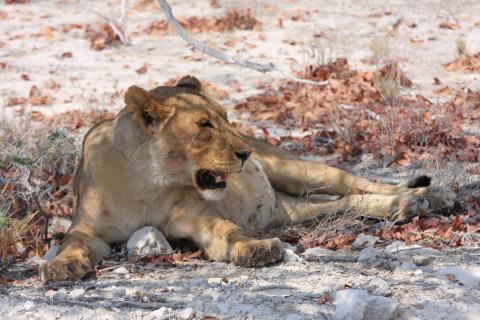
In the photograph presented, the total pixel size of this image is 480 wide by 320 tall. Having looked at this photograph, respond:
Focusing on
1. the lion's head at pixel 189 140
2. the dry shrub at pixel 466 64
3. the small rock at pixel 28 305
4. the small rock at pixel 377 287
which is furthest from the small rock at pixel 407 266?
the dry shrub at pixel 466 64

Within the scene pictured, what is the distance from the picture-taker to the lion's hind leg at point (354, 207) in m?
5.41

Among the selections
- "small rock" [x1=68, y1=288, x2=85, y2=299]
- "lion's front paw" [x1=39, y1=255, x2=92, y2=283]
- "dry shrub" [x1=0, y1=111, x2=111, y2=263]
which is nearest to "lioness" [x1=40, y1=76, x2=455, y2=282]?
"lion's front paw" [x1=39, y1=255, x2=92, y2=283]

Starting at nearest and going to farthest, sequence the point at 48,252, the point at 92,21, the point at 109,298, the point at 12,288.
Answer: the point at 109,298 → the point at 12,288 → the point at 48,252 → the point at 92,21

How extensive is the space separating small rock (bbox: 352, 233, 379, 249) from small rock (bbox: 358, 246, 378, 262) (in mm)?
333

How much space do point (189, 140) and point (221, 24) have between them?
7135mm

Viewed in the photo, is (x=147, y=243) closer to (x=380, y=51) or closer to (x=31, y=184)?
(x=31, y=184)

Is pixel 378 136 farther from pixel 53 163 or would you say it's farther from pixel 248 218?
pixel 53 163

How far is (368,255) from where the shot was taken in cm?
441

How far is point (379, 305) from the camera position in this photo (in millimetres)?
3510

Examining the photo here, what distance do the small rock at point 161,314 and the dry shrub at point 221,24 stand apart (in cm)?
826

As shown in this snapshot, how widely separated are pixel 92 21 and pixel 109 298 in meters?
9.17

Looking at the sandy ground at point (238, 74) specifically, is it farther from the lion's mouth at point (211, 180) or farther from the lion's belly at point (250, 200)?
the lion's belly at point (250, 200)

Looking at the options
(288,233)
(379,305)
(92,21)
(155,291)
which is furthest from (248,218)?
(92,21)

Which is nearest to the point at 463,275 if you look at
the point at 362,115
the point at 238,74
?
the point at 362,115
